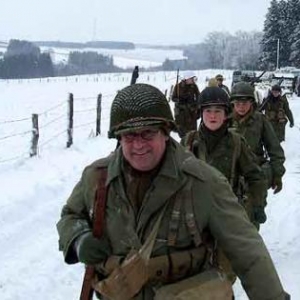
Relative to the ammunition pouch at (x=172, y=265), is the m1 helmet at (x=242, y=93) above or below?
above

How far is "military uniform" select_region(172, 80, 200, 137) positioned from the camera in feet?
41.4

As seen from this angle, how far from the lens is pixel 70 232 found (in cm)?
262

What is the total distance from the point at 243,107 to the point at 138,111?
10.9 ft

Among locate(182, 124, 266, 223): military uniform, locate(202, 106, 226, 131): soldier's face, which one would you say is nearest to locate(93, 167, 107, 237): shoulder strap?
locate(182, 124, 266, 223): military uniform

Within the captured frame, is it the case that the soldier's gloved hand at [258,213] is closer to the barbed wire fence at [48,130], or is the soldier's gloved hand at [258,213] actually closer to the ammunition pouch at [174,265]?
the ammunition pouch at [174,265]

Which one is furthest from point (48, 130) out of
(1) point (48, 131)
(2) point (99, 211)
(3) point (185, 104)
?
(2) point (99, 211)

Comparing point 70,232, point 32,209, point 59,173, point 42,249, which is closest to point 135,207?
point 70,232

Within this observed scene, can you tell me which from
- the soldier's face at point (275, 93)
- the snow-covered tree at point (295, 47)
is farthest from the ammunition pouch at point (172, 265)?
the snow-covered tree at point (295, 47)

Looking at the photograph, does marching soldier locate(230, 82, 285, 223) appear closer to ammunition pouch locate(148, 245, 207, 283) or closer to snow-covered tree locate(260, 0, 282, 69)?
ammunition pouch locate(148, 245, 207, 283)

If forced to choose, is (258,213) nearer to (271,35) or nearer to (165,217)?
(165,217)

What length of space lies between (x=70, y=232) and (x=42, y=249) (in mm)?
4149

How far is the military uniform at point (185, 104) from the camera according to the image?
1263 centimetres

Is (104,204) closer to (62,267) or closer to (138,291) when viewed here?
(138,291)

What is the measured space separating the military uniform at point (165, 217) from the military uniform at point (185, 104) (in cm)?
1005
